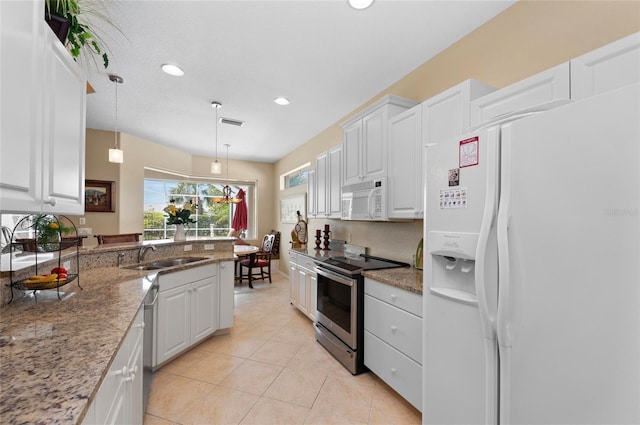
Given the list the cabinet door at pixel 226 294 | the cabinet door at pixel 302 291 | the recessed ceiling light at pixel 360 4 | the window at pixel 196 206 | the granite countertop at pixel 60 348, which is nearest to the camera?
the granite countertop at pixel 60 348

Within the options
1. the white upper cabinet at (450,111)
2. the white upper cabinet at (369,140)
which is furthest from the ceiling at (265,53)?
the white upper cabinet at (450,111)

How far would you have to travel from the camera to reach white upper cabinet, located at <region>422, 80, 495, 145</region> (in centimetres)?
179

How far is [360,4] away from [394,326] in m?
2.28

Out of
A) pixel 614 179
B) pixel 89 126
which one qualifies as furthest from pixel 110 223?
pixel 614 179

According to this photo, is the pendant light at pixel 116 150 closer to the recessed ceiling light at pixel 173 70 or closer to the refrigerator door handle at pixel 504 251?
the recessed ceiling light at pixel 173 70

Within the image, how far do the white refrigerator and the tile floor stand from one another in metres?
0.73

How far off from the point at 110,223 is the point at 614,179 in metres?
5.93

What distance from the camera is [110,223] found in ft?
15.1

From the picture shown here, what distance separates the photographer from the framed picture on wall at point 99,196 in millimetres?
4426

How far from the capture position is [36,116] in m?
0.95

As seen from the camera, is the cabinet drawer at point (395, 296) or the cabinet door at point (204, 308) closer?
the cabinet drawer at point (395, 296)

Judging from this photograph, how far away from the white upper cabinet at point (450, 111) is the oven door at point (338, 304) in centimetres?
137

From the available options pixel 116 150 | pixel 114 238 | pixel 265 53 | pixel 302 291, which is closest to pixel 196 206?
pixel 114 238

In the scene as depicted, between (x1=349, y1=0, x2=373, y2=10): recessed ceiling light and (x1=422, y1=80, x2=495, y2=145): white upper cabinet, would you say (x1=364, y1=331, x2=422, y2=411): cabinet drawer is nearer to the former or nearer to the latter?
(x1=422, y1=80, x2=495, y2=145): white upper cabinet
